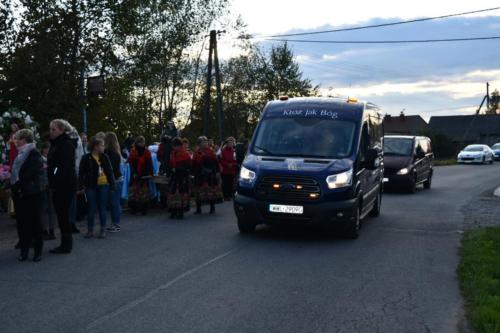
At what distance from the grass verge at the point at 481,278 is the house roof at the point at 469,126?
90.1 m

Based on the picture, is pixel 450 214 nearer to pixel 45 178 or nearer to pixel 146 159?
pixel 146 159

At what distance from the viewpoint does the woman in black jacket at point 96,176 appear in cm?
1130

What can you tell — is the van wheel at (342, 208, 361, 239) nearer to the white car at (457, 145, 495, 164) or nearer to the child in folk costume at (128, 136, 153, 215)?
the child in folk costume at (128, 136, 153, 215)

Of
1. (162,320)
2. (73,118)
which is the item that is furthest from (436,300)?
(73,118)

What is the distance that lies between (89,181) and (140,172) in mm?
3529

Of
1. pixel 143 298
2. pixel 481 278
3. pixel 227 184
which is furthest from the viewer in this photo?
pixel 227 184

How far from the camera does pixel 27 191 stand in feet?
30.8

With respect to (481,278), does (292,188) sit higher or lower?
higher

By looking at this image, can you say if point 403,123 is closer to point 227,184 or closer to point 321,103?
point 227,184

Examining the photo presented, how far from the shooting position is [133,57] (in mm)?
26125

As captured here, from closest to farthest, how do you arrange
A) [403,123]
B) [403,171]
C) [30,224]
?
[30,224]
[403,171]
[403,123]

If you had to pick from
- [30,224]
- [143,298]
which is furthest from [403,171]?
[143,298]

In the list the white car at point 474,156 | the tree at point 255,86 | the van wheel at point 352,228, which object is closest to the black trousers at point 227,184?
the van wheel at point 352,228

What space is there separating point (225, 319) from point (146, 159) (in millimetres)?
8868
